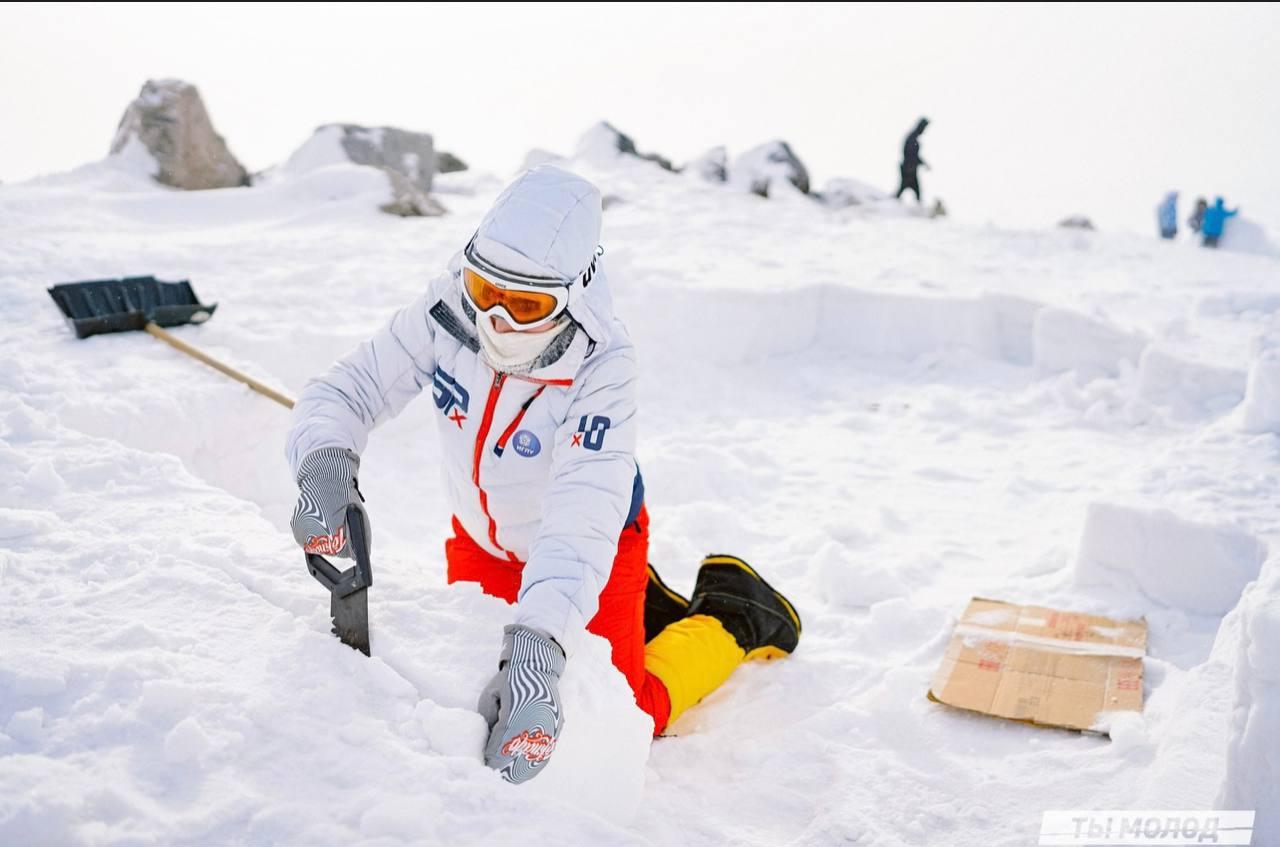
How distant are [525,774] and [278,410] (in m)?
2.86

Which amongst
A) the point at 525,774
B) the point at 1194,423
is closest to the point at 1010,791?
the point at 525,774

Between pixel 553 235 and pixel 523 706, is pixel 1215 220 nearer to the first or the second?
pixel 553 235

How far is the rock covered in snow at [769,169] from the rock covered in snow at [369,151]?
458 cm

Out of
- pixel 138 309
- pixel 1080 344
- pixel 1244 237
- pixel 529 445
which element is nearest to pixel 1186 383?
pixel 1080 344

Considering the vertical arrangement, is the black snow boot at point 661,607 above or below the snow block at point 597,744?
below

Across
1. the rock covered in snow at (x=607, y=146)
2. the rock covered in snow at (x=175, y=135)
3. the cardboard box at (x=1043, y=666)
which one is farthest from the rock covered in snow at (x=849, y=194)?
the cardboard box at (x=1043, y=666)

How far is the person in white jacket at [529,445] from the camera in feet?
6.31

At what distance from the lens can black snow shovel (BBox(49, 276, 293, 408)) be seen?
427 centimetres

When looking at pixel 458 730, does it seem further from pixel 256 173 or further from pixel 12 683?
pixel 256 173

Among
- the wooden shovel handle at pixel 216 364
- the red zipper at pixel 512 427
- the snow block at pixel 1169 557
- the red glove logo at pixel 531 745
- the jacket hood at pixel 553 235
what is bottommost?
the snow block at pixel 1169 557

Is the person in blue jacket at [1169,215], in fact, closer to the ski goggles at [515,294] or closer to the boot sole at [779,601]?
the boot sole at [779,601]

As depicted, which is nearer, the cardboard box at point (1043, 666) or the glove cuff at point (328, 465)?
the glove cuff at point (328, 465)

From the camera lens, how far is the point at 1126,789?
230 centimetres

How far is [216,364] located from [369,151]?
26.2ft
